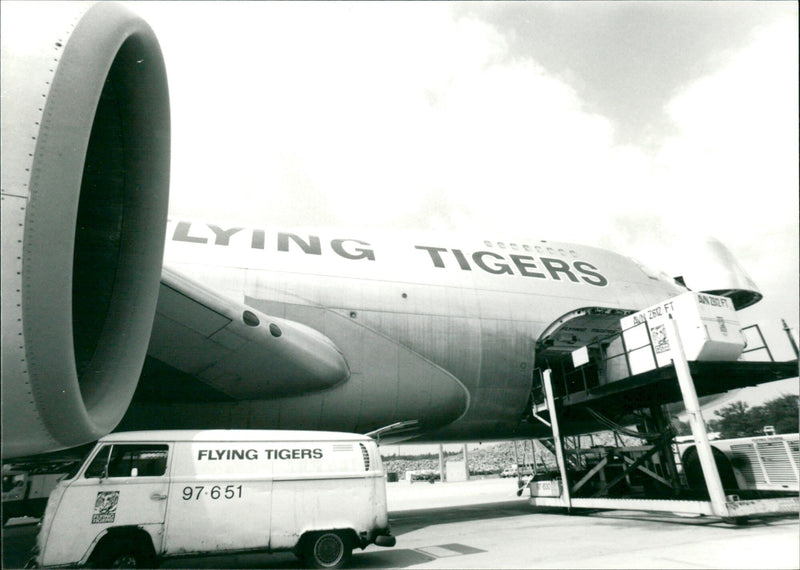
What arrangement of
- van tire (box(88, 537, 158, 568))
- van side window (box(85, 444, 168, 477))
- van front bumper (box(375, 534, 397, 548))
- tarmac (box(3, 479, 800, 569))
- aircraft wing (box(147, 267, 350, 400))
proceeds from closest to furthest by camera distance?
1. van tire (box(88, 537, 158, 568))
2. tarmac (box(3, 479, 800, 569))
3. van side window (box(85, 444, 168, 477))
4. van front bumper (box(375, 534, 397, 548))
5. aircraft wing (box(147, 267, 350, 400))

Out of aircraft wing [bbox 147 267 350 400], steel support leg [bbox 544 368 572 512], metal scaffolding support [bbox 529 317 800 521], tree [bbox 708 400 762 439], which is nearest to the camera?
aircraft wing [bbox 147 267 350 400]

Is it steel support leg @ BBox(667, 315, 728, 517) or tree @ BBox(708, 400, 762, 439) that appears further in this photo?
tree @ BBox(708, 400, 762, 439)

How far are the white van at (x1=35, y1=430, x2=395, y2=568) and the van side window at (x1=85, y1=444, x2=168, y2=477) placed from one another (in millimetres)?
14

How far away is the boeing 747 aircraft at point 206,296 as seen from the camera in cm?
381

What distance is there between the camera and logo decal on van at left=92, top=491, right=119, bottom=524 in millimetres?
7312

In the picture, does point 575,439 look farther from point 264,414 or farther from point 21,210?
point 21,210

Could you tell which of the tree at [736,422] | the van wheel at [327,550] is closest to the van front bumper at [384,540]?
the van wheel at [327,550]

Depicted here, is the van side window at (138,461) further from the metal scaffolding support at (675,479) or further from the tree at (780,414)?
the tree at (780,414)

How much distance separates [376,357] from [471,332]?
2618mm

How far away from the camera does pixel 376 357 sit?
12.6 m

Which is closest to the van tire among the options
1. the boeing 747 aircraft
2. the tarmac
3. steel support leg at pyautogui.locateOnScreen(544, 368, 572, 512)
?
the tarmac

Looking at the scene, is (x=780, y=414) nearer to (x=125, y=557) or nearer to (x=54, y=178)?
(x=125, y=557)

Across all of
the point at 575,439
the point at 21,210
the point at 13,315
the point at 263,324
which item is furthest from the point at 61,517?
the point at 575,439

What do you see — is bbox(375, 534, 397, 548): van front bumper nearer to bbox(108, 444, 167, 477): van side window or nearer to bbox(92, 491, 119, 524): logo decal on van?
bbox(108, 444, 167, 477): van side window
